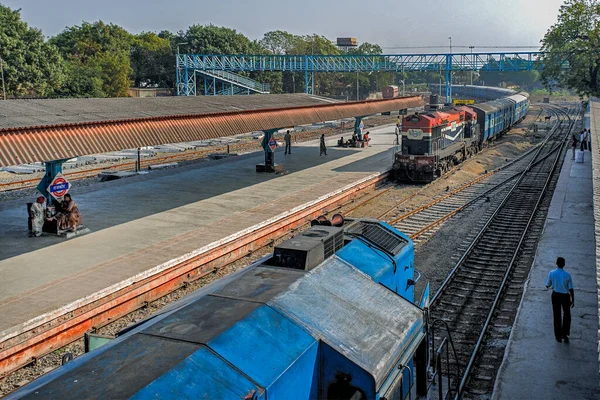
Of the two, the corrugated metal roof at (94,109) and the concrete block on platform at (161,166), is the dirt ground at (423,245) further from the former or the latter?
the concrete block on platform at (161,166)

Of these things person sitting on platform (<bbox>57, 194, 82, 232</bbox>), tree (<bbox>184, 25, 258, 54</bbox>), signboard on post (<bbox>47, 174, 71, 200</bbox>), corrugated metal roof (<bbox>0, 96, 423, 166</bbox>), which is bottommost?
person sitting on platform (<bbox>57, 194, 82, 232</bbox>)

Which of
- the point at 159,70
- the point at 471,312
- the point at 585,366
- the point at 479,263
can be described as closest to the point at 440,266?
the point at 479,263

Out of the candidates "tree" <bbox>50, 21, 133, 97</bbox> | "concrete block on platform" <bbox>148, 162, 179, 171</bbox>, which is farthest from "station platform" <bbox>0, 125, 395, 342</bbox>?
"tree" <bbox>50, 21, 133, 97</bbox>

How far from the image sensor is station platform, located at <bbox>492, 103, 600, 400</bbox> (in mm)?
9656

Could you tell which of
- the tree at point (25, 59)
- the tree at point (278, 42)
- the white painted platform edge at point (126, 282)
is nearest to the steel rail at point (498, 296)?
the white painted platform edge at point (126, 282)

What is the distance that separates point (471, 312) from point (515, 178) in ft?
65.1

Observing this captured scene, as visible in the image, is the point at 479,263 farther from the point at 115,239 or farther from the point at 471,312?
the point at 115,239

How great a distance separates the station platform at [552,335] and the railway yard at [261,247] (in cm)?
7

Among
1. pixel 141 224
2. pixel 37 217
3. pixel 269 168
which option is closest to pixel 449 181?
pixel 269 168

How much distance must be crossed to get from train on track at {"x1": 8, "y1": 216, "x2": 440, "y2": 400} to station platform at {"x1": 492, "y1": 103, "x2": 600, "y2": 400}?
11.6ft

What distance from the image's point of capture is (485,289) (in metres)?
14.9

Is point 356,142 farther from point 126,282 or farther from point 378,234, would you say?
point 378,234

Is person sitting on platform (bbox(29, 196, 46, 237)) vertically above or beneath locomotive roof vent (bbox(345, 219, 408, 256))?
beneath

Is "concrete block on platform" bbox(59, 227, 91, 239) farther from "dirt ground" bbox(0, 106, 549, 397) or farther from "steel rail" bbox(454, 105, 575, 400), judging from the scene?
"steel rail" bbox(454, 105, 575, 400)
